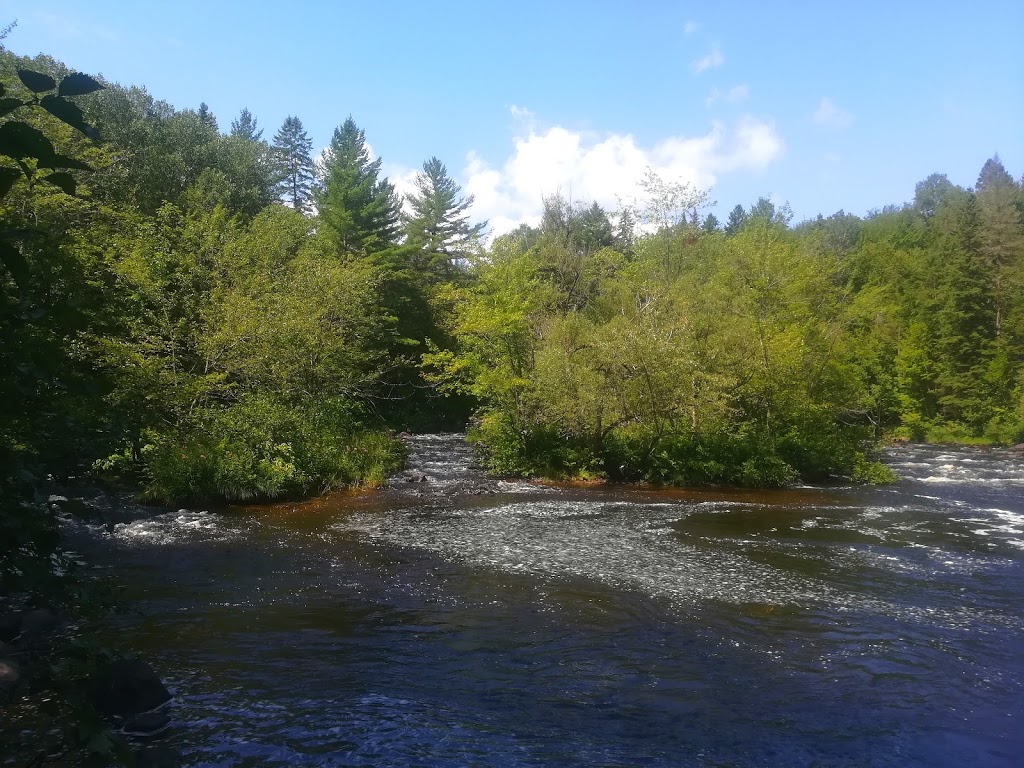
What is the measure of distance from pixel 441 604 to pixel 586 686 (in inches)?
122

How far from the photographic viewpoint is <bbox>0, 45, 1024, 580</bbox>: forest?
51.2 ft

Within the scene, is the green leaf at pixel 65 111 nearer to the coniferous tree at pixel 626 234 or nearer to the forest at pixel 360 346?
the forest at pixel 360 346

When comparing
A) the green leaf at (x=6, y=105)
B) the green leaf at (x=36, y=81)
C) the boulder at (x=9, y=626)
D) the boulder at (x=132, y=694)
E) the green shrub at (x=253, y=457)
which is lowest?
the boulder at (x=132, y=694)

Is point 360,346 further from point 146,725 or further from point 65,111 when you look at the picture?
point 65,111

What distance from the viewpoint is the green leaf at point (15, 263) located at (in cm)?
221

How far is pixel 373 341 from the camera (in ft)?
98.3

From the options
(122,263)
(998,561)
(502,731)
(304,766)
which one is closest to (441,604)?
(502,731)

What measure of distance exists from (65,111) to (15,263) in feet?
1.63

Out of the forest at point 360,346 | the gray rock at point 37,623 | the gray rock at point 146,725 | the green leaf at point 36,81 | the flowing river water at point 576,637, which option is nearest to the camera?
the green leaf at point 36,81

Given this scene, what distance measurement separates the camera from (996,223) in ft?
152

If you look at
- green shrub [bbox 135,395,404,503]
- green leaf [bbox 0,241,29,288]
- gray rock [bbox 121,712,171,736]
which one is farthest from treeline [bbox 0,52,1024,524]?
gray rock [bbox 121,712,171,736]

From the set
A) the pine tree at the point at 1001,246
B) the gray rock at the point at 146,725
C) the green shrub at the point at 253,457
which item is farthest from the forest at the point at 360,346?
the gray rock at the point at 146,725

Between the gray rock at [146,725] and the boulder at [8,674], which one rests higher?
the boulder at [8,674]

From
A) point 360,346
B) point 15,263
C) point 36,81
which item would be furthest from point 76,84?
point 360,346
